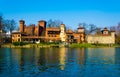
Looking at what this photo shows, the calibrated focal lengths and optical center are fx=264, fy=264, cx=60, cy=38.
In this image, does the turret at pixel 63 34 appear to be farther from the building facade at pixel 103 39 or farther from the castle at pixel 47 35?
the building facade at pixel 103 39

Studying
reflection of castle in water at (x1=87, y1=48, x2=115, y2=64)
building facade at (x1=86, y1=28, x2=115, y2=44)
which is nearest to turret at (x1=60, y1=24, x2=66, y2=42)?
building facade at (x1=86, y1=28, x2=115, y2=44)

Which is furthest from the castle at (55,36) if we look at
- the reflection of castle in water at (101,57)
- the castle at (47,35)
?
the reflection of castle in water at (101,57)

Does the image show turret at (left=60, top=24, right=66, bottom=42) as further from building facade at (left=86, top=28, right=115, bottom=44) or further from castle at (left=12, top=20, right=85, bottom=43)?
building facade at (left=86, top=28, right=115, bottom=44)

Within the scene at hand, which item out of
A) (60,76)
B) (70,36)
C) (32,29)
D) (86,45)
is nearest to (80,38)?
(70,36)

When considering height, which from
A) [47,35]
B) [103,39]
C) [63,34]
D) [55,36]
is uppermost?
[63,34]

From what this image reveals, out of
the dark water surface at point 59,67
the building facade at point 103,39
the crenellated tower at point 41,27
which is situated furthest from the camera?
the crenellated tower at point 41,27

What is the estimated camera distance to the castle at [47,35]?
150m

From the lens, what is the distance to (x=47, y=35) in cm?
15488

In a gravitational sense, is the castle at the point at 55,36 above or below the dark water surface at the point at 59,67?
above

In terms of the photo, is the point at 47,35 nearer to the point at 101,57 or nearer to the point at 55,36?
the point at 55,36

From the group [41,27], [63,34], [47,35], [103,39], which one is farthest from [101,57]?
[41,27]

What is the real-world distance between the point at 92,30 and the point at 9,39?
2671 inches

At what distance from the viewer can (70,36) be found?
504ft

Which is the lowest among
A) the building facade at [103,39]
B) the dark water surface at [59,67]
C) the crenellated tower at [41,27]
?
the dark water surface at [59,67]
